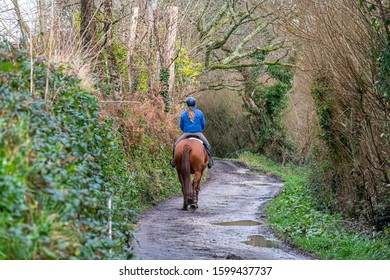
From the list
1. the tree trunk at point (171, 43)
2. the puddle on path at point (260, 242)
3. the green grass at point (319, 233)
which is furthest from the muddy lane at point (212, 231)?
the tree trunk at point (171, 43)

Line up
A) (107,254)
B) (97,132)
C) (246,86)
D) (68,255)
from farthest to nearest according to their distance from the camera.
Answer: (246,86)
(97,132)
(107,254)
(68,255)

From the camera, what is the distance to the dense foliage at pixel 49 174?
5.69 meters

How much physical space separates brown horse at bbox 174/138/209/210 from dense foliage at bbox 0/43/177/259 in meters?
6.54

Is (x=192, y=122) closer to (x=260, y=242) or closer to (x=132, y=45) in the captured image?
(x=260, y=242)

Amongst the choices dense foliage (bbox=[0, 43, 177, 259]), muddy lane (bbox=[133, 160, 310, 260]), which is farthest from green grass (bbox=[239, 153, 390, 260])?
dense foliage (bbox=[0, 43, 177, 259])

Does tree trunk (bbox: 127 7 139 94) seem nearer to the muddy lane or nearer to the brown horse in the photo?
the muddy lane

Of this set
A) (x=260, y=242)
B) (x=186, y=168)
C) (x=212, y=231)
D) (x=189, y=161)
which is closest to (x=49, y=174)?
(x=260, y=242)

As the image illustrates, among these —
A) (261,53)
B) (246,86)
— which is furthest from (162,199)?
(246,86)

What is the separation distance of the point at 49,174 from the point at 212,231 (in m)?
7.52

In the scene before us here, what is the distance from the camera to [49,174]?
20.4 ft

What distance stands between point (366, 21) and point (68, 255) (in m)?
8.62

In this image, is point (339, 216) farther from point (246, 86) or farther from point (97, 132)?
point (246, 86)

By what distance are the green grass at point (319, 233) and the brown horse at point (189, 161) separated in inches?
72.3

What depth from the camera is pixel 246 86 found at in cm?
3828
